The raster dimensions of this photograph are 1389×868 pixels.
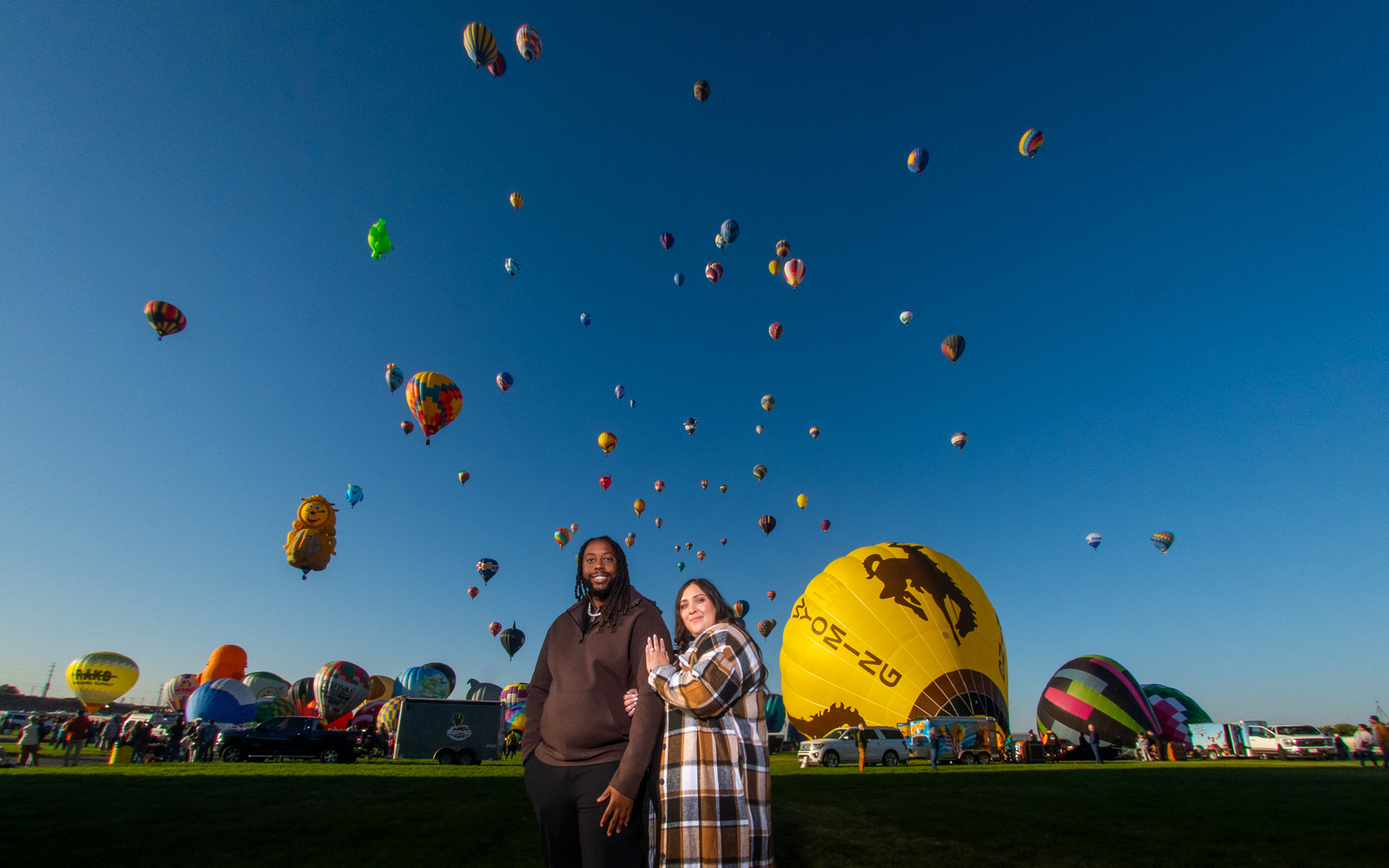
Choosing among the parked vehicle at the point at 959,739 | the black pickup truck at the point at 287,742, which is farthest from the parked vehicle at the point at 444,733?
A: the parked vehicle at the point at 959,739

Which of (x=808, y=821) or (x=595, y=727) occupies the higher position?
(x=595, y=727)

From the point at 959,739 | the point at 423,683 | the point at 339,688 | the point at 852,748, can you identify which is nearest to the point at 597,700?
the point at 852,748

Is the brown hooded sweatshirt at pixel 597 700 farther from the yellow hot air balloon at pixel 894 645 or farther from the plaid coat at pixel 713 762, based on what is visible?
the yellow hot air balloon at pixel 894 645

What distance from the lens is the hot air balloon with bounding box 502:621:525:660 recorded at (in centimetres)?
3975

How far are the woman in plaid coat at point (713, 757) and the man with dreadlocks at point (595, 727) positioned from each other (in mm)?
109

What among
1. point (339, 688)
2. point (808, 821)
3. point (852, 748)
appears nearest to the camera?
point (808, 821)

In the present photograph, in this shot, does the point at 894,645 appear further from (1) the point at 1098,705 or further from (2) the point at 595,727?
(2) the point at 595,727

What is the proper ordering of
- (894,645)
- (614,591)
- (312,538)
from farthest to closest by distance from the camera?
(312,538) → (894,645) → (614,591)

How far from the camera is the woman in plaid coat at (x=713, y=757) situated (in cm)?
281

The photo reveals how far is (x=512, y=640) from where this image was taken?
40.1m

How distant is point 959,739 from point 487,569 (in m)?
23.4

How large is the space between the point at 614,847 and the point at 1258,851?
8.34 m

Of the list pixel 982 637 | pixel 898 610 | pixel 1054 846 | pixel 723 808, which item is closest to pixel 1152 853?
pixel 1054 846

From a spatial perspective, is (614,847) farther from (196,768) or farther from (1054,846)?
(196,768)
